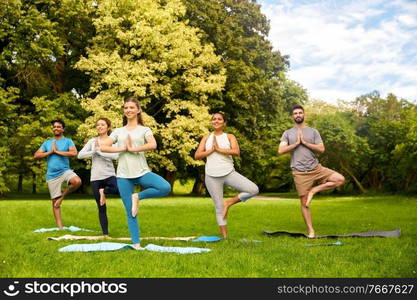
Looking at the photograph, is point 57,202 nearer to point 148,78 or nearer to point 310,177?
point 310,177

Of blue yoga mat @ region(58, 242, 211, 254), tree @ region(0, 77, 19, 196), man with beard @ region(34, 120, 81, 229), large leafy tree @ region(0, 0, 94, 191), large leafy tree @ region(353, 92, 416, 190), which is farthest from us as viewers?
large leafy tree @ region(353, 92, 416, 190)

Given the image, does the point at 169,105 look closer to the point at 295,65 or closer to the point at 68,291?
the point at 295,65

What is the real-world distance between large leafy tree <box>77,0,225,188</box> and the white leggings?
16.3 meters

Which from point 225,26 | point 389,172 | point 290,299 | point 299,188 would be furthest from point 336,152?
point 290,299

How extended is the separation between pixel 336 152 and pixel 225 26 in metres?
14.5

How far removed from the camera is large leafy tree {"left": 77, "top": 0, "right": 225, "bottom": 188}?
25297 millimetres

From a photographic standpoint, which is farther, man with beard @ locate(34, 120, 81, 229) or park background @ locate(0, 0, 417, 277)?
park background @ locate(0, 0, 417, 277)

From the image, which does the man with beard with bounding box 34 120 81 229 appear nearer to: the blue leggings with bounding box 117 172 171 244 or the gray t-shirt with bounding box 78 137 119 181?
the gray t-shirt with bounding box 78 137 119 181

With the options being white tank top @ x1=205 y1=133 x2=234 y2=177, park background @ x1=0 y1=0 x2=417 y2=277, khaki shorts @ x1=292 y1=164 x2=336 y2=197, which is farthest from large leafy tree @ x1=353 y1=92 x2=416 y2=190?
white tank top @ x1=205 y1=133 x2=234 y2=177

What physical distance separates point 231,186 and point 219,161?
52 centimetres

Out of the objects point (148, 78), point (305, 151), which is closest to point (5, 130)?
point (148, 78)

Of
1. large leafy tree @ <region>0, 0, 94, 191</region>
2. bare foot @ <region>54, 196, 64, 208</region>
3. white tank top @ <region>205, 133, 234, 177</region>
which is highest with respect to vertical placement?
large leafy tree @ <region>0, 0, 94, 191</region>

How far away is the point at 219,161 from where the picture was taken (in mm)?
8656

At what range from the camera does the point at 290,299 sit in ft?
14.0
